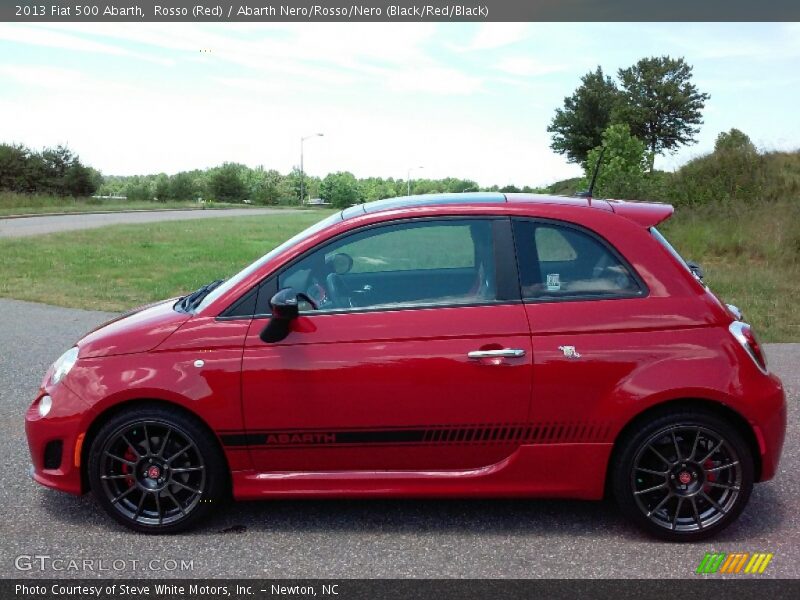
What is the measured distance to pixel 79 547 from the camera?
155 inches

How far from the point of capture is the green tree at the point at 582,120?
186 ft

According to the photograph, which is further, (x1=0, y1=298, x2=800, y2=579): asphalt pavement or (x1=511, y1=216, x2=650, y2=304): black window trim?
(x1=511, y1=216, x2=650, y2=304): black window trim

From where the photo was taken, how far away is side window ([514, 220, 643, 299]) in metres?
4.05

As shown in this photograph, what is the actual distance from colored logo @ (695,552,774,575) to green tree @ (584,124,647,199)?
14.4m

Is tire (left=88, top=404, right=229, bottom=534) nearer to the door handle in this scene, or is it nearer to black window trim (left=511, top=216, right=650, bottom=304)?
the door handle

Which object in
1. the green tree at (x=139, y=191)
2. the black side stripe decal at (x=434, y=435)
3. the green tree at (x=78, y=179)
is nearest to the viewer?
the black side stripe decal at (x=434, y=435)

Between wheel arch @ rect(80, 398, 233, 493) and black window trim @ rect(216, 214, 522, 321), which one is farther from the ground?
black window trim @ rect(216, 214, 522, 321)

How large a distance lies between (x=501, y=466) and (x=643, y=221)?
4.69 feet

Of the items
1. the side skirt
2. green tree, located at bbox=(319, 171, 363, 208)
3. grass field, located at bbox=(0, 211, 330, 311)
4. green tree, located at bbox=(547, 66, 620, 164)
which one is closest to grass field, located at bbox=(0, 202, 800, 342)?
grass field, located at bbox=(0, 211, 330, 311)

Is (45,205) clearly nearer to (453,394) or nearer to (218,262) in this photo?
(218,262)

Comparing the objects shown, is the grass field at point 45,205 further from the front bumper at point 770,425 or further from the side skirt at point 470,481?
the front bumper at point 770,425

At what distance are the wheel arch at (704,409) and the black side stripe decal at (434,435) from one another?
0.11 meters

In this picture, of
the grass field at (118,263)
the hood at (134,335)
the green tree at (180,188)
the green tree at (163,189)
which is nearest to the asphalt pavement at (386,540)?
the hood at (134,335)

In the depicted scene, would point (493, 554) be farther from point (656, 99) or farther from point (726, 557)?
point (656, 99)
